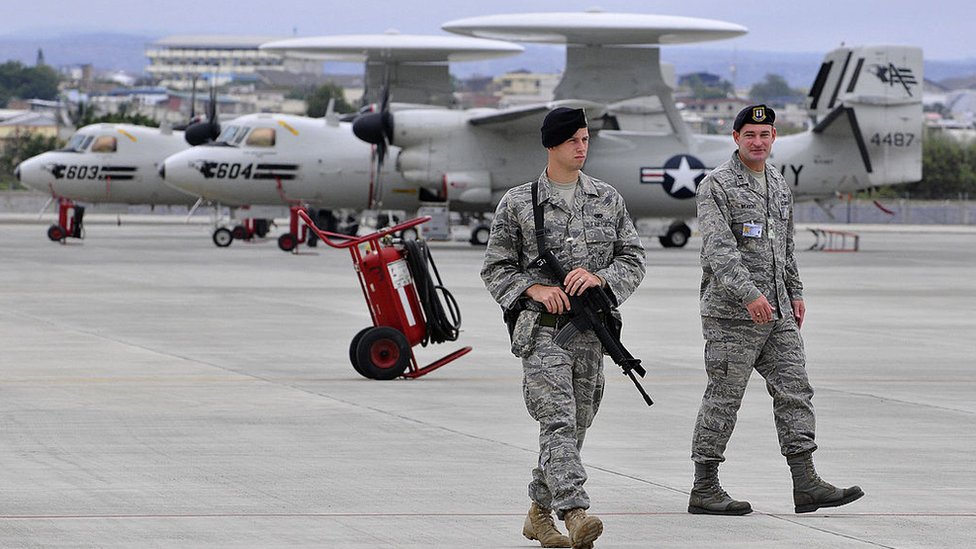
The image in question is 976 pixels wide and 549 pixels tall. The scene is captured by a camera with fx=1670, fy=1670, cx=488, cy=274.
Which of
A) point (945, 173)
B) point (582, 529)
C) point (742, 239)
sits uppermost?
point (742, 239)

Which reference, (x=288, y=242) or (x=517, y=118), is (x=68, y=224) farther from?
(x=517, y=118)

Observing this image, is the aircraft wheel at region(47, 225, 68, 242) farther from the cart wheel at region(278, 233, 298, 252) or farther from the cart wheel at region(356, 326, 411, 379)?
the cart wheel at region(356, 326, 411, 379)

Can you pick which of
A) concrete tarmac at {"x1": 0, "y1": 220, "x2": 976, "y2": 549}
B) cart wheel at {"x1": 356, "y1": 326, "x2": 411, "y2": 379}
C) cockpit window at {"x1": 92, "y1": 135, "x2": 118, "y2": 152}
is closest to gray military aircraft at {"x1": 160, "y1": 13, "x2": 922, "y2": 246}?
cockpit window at {"x1": 92, "y1": 135, "x2": 118, "y2": 152}

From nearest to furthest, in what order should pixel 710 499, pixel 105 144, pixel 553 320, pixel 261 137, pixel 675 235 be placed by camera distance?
pixel 553 320 < pixel 710 499 < pixel 261 137 < pixel 675 235 < pixel 105 144

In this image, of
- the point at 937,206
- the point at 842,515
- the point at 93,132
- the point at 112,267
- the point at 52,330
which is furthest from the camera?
the point at 937,206

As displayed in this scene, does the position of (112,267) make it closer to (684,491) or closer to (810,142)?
(810,142)

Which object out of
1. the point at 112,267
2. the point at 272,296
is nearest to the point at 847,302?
the point at 272,296

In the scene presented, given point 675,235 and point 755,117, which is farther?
point 675,235

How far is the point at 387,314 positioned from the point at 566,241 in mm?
6741

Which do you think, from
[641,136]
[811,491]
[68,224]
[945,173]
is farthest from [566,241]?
[945,173]

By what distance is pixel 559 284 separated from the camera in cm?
735

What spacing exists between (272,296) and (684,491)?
15388 mm

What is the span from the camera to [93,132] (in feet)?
150

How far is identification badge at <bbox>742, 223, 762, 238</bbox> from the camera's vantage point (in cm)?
823
